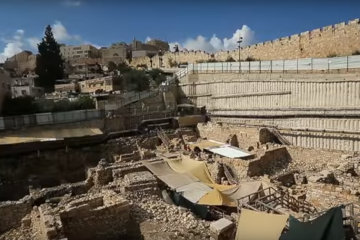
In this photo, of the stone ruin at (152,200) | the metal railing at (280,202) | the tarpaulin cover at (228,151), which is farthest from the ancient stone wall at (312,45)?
the metal railing at (280,202)

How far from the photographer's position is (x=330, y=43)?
2612 centimetres

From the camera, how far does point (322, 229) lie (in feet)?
25.1

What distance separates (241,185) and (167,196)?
8.96ft

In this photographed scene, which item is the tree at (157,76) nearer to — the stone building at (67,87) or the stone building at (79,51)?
the stone building at (67,87)

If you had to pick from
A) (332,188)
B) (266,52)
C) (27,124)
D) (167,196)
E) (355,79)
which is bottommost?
(167,196)

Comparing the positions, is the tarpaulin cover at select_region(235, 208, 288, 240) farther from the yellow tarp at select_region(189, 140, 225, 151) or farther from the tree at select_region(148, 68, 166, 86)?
the tree at select_region(148, 68, 166, 86)

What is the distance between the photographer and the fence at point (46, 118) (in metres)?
19.5

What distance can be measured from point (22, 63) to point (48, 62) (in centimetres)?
3458

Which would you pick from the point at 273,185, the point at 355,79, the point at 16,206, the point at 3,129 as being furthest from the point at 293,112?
the point at 3,129

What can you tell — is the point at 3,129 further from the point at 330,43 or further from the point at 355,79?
the point at 330,43

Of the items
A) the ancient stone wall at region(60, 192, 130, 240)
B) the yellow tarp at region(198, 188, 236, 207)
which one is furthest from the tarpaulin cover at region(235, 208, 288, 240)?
the ancient stone wall at region(60, 192, 130, 240)

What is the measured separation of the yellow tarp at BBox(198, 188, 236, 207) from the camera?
38.6 feet

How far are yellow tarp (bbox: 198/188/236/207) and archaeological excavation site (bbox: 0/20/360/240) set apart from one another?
5 centimetres

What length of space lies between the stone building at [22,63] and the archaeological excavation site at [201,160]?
4526cm
